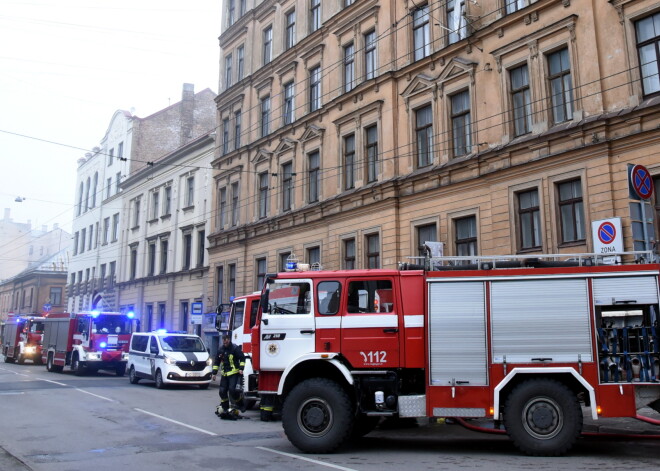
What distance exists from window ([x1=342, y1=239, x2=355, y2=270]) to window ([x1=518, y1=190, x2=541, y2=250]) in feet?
25.6

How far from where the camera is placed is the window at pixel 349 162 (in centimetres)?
2447

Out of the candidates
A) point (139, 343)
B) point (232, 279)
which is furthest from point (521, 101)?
point (232, 279)

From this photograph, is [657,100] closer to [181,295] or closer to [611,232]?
[611,232]

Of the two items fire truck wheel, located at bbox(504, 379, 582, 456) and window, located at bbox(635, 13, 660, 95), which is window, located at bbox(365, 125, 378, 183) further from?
fire truck wheel, located at bbox(504, 379, 582, 456)

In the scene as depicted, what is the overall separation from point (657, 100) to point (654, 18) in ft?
7.65

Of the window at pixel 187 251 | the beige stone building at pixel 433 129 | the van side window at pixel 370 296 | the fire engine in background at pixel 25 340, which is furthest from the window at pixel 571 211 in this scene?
the fire engine in background at pixel 25 340

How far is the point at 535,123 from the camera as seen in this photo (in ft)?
57.4

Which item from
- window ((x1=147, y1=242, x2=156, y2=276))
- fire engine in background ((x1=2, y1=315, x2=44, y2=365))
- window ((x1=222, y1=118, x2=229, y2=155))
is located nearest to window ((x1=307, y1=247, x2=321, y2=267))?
window ((x1=222, y1=118, x2=229, y2=155))

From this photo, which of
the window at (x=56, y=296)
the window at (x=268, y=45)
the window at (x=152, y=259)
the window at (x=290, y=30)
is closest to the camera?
the window at (x=290, y=30)

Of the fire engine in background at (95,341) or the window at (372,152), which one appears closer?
the window at (372,152)

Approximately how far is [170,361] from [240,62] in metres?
19.3

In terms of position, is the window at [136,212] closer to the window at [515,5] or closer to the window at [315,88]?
the window at [315,88]

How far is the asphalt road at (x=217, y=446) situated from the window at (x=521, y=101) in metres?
9.60

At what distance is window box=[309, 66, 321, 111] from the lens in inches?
A: 1063
